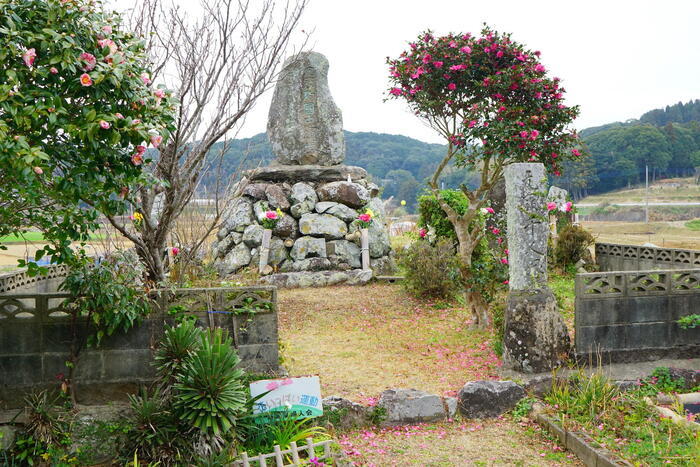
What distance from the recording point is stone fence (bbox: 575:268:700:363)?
6918mm

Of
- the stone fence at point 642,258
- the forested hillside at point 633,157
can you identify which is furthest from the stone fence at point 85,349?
the forested hillside at point 633,157

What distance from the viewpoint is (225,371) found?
5262 millimetres

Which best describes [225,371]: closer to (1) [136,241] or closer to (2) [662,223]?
(1) [136,241]

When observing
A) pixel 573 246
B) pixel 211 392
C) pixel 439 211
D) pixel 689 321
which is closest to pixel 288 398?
pixel 211 392

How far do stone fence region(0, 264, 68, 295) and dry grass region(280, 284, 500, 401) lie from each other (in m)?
3.74

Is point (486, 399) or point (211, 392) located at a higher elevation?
point (211, 392)

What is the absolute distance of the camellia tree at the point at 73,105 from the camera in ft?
12.0

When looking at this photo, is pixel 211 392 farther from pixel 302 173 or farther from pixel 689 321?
pixel 302 173

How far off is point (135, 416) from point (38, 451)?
87cm

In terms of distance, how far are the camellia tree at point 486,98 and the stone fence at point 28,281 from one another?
6727 mm

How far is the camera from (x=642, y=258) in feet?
38.4

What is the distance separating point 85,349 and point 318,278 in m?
8.24

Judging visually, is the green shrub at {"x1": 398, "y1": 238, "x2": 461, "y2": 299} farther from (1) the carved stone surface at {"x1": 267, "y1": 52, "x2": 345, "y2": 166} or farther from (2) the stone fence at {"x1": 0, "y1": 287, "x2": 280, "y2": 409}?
(2) the stone fence at {"x1": 0, "y1": 287, "x2": 280, "y2": 409}

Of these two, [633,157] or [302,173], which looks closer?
[302,173]
